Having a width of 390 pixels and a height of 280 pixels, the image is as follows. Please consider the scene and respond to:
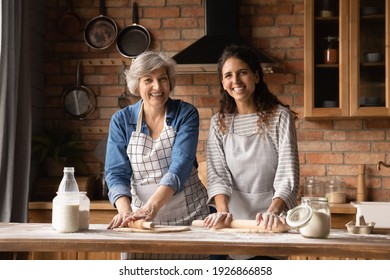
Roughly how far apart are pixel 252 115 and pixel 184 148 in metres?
0.32

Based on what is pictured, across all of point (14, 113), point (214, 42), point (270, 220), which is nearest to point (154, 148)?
point (270, 220)

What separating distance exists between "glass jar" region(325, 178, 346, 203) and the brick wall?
2.7 inches

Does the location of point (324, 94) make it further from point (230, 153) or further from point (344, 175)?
point (230, 153)

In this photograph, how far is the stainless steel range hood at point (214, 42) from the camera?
4094 mm

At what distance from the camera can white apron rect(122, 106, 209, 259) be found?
2.51 m

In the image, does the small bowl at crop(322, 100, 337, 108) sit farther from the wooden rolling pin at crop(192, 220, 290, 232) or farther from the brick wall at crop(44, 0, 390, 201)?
the wooden rolling pin at crop(192, 220, 290, 232)

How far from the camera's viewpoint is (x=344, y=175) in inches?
172

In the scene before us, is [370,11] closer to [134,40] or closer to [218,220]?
[134,40]

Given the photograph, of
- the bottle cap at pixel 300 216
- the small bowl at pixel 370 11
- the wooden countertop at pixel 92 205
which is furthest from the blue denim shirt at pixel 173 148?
the small bowl at pixel 370 11

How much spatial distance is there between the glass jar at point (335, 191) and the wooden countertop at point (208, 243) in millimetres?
2032

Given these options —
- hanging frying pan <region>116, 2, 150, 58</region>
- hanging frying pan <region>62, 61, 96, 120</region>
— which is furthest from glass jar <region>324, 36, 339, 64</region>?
hanging frying pan <region>62, 61, 96, 120</region>

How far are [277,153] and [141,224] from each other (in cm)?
65

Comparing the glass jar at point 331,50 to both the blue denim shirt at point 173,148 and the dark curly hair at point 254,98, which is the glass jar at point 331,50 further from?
the blue denim shirt at point 173,148

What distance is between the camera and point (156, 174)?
2.51 meters
